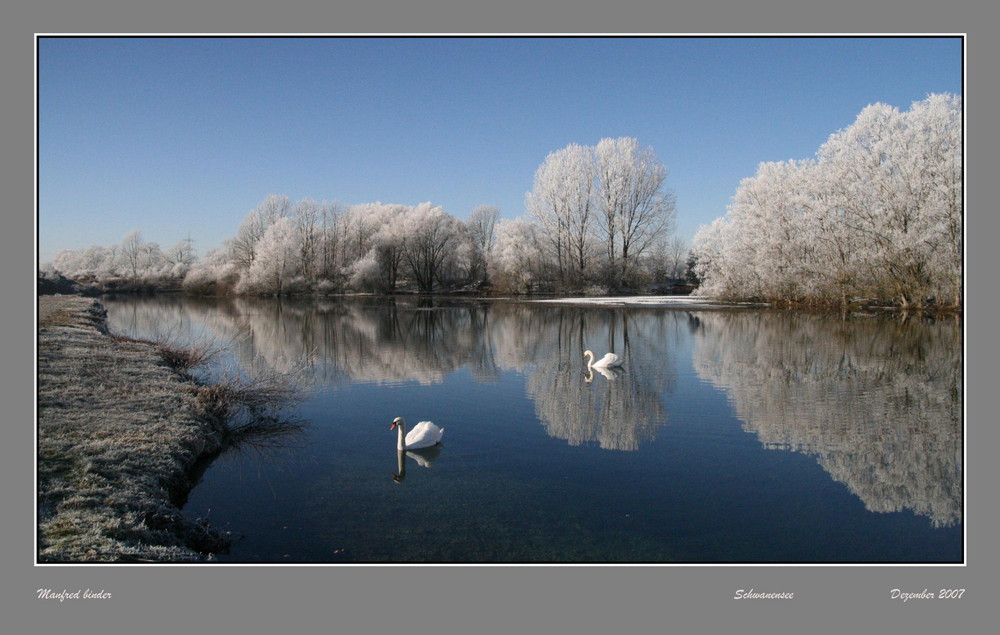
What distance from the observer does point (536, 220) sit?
191 feet

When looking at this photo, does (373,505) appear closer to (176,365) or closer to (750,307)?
(176,365)

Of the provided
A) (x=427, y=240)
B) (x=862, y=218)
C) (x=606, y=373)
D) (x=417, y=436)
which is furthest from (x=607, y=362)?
(x=427, y=240)

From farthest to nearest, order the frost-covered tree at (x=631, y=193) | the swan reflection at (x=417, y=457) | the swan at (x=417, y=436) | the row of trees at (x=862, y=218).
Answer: the frost-covered tree at (x=631, y=193)
the row of trees at (x=862, y=218)
the swan at (x=417, y=436)
the swan reflection at (x=417, y=457)

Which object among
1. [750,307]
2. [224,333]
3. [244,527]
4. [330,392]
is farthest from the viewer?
[750,307]

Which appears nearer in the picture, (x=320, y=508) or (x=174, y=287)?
(x=320, y=508)

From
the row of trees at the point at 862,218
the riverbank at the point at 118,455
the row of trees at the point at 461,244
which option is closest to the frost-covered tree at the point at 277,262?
the row of trees at the point at 461,244

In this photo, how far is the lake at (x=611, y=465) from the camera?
6188 millimetres

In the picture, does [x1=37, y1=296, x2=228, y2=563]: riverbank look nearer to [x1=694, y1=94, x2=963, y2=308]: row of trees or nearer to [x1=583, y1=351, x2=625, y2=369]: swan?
[x1=583, y1=351, x2=625, y2=369]: swan

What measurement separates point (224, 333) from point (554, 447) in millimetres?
19994

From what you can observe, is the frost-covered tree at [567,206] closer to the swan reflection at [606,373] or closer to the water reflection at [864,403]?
the water reflection at [864,403]

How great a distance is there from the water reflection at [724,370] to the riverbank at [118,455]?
9.56 ft

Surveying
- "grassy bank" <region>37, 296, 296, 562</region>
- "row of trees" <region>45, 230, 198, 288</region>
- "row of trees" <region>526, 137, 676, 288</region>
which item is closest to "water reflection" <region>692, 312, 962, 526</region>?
"grassy bank" <region>37, 296, 296, 562</region>

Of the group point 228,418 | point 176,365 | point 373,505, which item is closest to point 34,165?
point 373,505

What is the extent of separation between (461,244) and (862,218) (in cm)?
4104
